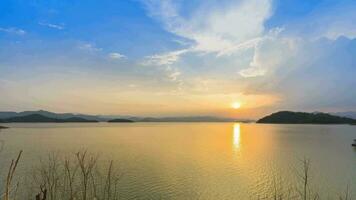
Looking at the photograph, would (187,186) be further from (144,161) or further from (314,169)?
(314,169)

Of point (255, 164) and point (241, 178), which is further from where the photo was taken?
point (255, 164)

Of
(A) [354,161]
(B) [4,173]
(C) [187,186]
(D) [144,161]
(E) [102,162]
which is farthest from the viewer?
(A) [354,161]

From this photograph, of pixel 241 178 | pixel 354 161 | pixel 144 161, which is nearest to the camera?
pixel 241 178

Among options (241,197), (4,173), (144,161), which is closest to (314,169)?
(241,197)

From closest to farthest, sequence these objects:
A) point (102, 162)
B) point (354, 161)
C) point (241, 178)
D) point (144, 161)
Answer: point (241, 178) → point (102, 162) → point (144, 161) → point (354, 161)

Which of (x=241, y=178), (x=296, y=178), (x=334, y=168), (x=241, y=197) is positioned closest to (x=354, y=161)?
(x=334, y=168)

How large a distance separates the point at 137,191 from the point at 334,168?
80.8 feet

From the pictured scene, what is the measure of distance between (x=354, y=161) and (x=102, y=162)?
32.8 metres

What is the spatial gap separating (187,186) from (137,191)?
4257 mm

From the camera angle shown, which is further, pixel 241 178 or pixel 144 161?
pixel 144 161

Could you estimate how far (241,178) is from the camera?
28.6m

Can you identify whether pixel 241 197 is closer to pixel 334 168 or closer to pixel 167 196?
pixel 167 196

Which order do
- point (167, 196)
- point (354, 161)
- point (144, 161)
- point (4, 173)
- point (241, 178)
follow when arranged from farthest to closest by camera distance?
Answer: point (354, 161) → point (144, 161) → point (241, 178) → point (4, 173) → point (167, 196)

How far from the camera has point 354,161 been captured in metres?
41.7
